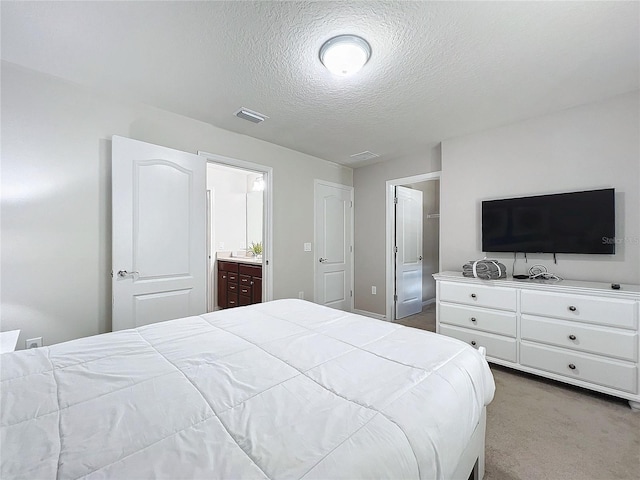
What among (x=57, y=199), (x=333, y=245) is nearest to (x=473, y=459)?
(x=57, y=199)

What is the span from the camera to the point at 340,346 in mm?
1326

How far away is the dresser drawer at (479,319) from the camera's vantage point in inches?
102

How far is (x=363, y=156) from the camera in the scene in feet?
13.3

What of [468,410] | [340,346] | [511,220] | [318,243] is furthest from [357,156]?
[468,410]

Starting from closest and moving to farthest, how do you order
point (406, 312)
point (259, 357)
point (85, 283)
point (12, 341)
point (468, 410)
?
point (468, 410) < point (259, 357) < point (12, 341) < point (85, 283) < point (406, 312)

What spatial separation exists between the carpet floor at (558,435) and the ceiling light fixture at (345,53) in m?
2.48

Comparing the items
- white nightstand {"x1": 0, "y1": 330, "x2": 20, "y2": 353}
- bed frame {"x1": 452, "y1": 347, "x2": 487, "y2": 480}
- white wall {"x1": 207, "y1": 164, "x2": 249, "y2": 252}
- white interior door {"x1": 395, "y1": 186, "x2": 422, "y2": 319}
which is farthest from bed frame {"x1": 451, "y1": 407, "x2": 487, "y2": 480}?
white wall {"x1": 207, "y1": 164, "x2": 249, "y2": 252}

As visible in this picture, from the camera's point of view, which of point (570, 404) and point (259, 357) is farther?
point (570, 404)

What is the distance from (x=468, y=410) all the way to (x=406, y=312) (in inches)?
140

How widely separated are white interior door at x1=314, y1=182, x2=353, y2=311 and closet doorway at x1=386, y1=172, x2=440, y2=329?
2.30ft

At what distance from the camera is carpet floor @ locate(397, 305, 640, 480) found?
151 cm

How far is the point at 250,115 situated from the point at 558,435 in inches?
133

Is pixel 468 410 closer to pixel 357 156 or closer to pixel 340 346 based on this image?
pixel 340 346

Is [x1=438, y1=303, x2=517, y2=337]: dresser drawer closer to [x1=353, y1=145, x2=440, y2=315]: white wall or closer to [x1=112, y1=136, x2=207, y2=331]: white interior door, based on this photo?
[x1=353, y1=145, x2=440, y2=315]: white wall
